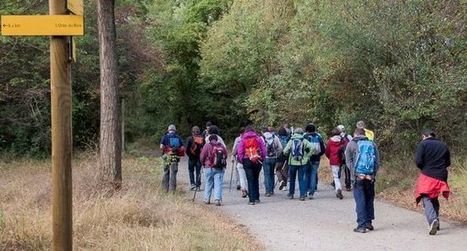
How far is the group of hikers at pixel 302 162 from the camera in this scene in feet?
34.5

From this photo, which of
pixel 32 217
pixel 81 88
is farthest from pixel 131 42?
pixel 32 217

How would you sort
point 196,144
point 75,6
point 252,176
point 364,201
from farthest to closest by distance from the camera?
1. point 196,144
2. point 252,176
3. point 364,201
4. point 75,6

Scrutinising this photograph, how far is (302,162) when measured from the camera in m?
14.9

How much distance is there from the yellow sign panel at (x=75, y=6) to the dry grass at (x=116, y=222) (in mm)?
3038

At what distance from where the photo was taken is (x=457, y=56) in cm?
1526

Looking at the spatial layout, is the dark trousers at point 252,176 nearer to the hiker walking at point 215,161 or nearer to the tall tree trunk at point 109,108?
the hiker walking at point 215,161

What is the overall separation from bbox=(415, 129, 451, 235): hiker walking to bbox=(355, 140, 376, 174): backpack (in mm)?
794

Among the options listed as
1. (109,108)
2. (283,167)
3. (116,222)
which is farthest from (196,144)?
(116,222)

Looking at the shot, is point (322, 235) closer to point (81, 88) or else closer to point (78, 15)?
point (78, 15)

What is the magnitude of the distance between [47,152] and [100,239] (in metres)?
20.2

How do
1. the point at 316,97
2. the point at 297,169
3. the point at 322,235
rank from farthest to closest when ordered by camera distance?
the point at 316,97
the point at 297,169
the point at 322,235

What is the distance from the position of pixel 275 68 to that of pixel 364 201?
18471 mm

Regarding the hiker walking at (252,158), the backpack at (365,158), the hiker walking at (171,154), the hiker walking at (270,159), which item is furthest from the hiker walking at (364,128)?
the hiker walking at (171,154)

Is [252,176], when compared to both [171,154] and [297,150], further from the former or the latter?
[171,154]
